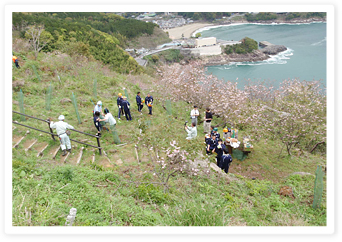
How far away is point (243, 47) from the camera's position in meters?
71.7

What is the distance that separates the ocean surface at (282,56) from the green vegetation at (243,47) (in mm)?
5306

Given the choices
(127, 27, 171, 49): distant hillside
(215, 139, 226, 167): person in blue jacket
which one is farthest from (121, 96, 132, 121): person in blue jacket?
(127, 27, 171, 49): distant hillside

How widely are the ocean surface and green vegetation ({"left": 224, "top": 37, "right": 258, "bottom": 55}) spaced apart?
5.31 metres

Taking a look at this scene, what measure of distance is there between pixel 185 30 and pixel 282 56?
51.2 m

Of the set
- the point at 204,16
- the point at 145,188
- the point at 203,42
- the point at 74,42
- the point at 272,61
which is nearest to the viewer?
the point at 145,188

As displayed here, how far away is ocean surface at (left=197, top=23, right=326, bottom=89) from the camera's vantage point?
47.2 m

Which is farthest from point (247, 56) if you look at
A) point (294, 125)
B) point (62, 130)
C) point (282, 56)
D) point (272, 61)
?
point (62, 130)

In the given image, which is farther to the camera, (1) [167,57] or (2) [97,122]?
(1) [167,57]

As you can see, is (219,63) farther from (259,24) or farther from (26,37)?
(26,37)

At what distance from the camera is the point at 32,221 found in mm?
5473

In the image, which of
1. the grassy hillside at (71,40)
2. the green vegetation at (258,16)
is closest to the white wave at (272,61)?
the green vegetation at (258,16)

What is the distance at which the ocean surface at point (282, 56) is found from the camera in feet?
155

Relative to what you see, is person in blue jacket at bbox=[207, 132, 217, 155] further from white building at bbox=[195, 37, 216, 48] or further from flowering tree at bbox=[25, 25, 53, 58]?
white building at bbox=[195, 37, 216, 48]

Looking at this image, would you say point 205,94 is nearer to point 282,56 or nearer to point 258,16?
A: point 282,56
